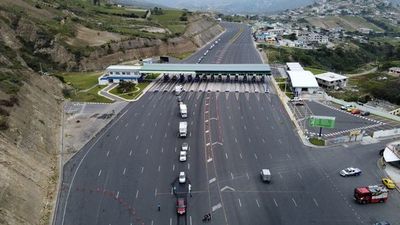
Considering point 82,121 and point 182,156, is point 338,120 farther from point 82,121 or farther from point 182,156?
point 82,121

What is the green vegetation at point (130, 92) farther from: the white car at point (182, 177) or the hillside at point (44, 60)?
the white car at point (182, 177)

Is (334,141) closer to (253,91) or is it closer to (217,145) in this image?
(217,145)

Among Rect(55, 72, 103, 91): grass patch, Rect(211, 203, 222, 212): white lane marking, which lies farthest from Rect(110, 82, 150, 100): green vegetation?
Rect(211, 203, 222, 212): white lane marking

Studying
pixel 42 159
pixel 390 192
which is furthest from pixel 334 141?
pixel 42 159

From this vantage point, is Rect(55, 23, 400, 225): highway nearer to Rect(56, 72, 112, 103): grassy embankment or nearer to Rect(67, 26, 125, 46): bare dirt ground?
Rect(56, 72, 112, 103): grassy embankment

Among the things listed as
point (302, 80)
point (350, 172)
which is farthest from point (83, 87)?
point (350, 172)

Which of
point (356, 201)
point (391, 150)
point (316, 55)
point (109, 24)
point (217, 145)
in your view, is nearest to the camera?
point (356, 201)
